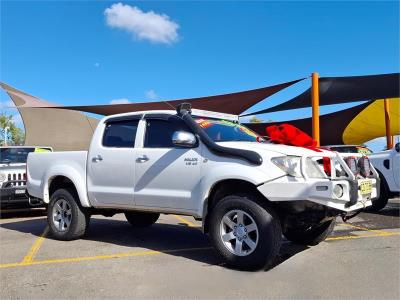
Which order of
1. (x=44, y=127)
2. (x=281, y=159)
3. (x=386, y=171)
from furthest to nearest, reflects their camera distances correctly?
(x=44, y=127) → (x=386, y=171) → (x=281, y=159)

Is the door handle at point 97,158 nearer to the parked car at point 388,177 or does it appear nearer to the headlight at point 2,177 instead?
the headlight at point 2,177

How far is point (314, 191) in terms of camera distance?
15.4ft

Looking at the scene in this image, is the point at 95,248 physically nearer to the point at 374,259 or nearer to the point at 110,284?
the point at 110,284

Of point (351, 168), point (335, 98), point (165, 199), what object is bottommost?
point (165, 199)

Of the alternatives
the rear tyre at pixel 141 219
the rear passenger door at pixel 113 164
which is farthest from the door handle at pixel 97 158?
the rear tyre at pixel 141 219

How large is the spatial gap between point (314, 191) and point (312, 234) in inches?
67.7

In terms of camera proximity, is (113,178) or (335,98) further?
(335,98)

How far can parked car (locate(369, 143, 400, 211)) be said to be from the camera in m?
9.82

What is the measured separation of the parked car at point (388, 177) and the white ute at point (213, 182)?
14.2ft

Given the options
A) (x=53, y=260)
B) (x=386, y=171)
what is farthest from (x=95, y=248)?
(x=386, y=171)

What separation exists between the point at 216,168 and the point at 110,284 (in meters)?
1.69

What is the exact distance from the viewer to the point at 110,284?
4535mm

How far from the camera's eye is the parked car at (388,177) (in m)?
9.82

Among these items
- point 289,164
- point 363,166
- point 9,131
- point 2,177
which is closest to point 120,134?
point 289,164
